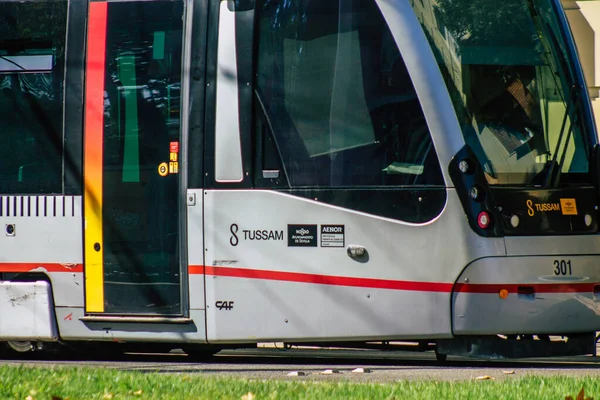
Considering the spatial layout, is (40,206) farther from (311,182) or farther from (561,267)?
(561,267)

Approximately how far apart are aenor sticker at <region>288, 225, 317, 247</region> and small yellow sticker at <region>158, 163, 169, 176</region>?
3.60ft

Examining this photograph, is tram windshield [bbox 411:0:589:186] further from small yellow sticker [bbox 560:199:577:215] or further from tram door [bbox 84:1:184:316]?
tram door [bbox 84:1:184:316]

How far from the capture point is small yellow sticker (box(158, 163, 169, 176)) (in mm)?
8086

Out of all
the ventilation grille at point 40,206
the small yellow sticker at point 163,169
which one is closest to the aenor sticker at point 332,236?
the small yellow sticker at point 163,169

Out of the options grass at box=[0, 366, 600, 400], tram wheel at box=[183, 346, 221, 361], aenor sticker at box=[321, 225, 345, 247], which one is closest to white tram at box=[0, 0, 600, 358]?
aenor sticker at box=[321, 225, 345, 247]

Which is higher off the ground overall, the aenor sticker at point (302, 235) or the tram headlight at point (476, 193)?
the tram headlight at point (476, 193)

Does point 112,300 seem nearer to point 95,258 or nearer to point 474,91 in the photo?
point 95,258

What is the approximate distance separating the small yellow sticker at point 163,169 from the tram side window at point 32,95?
868 mm

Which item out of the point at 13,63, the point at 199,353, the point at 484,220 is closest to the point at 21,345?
the point at 199,353

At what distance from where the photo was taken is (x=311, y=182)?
7.81 m

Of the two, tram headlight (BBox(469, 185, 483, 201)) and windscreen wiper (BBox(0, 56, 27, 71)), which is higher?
windscreen wiper (BBox(0, 56, 27, 71))

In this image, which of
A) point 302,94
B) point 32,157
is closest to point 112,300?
point 32,157

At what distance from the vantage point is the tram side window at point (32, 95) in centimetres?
838

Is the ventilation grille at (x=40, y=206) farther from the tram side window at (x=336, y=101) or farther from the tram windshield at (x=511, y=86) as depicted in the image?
the tram windshield at (x=511, y=86)
